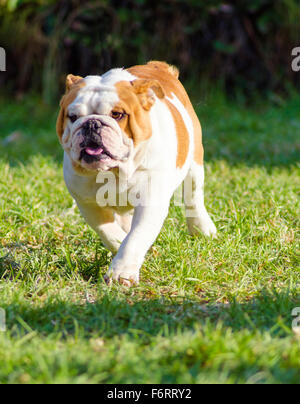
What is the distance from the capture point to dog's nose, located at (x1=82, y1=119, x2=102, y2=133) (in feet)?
8.55

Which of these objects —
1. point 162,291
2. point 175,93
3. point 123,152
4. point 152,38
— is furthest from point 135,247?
point 152,38

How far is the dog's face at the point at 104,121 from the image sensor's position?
8.66ft

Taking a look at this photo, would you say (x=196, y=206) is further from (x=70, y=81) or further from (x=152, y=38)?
(x=152, y=38)

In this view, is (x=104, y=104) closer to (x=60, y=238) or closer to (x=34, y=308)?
(x=34, y=308)

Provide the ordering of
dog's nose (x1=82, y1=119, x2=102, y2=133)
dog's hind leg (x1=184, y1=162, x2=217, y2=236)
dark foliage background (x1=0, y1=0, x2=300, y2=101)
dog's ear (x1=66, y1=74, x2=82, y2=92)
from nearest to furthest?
dog's nose (x1=82, y1=119, x2=102, y2=133), dog's ear (x1=66, y1=74, x2=82, y2=92), dog's hind leg (x1=184, y1=162, x2=217, y2=236), dark foliage background (x1=0, y1=0, x2=300, y2=101)

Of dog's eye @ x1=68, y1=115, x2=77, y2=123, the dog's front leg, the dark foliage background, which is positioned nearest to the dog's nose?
dog's eye @ x1=68, y1=115, x2=77, y2=123

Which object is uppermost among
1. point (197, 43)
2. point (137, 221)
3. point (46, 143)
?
point (197, 43)

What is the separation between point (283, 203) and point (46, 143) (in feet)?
10.1

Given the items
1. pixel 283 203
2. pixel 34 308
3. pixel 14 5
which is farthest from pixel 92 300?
pixel 14 5

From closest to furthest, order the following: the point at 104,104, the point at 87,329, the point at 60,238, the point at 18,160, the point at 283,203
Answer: the point at 87,329 → the point at 104,104 → the point at 60,238 → the point at 283,203 → the point at 18,160

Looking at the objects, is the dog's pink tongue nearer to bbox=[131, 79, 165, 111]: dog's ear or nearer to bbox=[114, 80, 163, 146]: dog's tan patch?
bbox=[114, 80, 163, 146]: dog's tan patch

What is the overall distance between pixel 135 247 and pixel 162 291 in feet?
0.94

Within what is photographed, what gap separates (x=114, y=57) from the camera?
26.5ft

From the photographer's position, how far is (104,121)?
2.64 m
